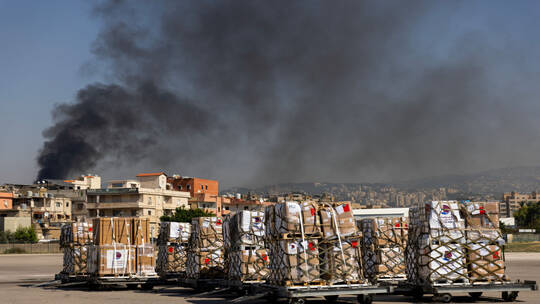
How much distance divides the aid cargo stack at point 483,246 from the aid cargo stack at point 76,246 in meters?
14.1

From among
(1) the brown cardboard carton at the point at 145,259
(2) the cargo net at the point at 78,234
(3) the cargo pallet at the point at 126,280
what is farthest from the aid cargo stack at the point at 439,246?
(2) the cargo net at the point at 78,234

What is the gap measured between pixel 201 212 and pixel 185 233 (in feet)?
206

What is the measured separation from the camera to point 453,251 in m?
15.1

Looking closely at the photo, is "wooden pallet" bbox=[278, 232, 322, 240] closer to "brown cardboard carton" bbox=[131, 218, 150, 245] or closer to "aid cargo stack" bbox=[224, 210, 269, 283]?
"aid cargo stack" bbox=[224, 210, 269, 283]

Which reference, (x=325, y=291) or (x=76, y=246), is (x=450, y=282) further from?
(x=76, y=246)

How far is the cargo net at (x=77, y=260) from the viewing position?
897 inches

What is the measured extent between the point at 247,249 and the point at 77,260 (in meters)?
8.63

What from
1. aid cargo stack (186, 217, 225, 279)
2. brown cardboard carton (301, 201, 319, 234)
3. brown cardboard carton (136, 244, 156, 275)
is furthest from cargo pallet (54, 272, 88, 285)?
brown cardboard carton (301, 201, 319, 234)

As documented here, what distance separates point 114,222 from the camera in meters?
21.8

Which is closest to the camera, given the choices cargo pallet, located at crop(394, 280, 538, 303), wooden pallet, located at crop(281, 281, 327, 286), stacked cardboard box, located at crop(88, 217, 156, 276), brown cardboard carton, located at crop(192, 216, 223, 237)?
wooden pallet, located at crop(281, 281, 327, 286)

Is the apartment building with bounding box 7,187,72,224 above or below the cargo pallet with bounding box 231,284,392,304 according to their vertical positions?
above

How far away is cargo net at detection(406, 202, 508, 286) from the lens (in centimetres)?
1497

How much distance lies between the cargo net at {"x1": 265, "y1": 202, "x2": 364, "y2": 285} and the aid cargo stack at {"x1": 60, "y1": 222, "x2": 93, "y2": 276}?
35.4 ft

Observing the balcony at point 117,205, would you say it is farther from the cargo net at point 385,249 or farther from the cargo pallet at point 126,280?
the cargo net at point 385,249
